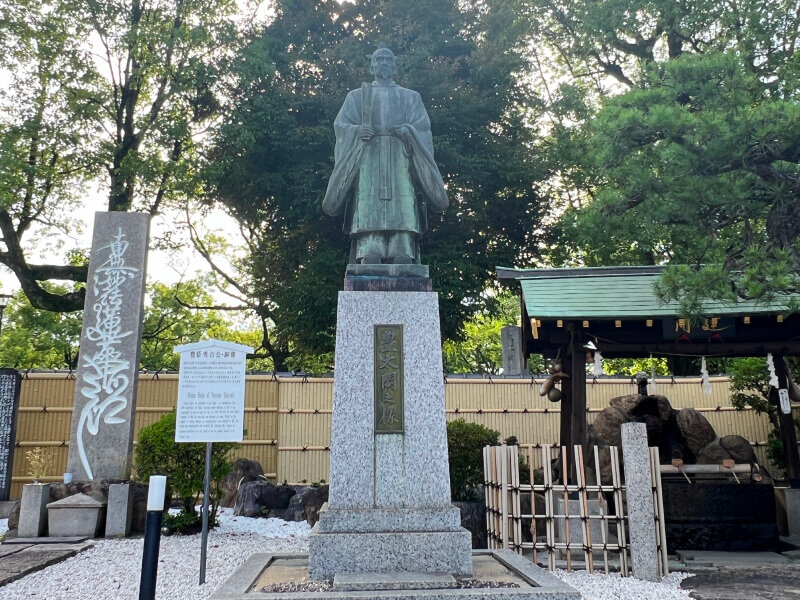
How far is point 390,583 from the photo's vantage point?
4.20 meters

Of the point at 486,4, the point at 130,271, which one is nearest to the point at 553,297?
the point at 130,271

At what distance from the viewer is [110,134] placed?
1490cm

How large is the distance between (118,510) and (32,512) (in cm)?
98

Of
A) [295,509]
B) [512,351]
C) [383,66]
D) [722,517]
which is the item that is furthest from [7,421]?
[722,517]

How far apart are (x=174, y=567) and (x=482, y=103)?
11.4 metres

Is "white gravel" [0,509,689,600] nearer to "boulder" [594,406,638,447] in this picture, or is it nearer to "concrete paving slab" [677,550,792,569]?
"concrete paving slab" [677,550,792,569]

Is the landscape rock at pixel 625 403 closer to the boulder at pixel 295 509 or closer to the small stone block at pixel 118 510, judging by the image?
the boulder at pixel 295 509

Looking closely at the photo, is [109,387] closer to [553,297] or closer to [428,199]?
[428,199]

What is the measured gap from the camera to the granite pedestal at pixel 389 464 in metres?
4.62

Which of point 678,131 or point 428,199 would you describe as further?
point 678,131

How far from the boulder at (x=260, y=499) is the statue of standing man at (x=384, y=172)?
18.2ft

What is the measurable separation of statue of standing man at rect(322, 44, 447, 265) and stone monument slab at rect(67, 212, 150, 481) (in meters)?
4.58

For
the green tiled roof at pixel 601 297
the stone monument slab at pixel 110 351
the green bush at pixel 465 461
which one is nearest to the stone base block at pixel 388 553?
the green bush at pixel 465 461

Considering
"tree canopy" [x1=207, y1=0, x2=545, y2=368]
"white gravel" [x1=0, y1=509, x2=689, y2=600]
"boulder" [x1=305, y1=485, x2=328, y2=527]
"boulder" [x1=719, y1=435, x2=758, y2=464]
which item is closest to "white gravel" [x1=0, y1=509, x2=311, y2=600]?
"white gravel" [x1=0, y1=509, x2=689, y2=600]
